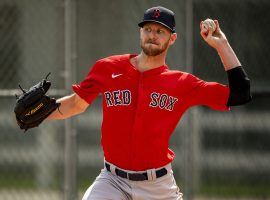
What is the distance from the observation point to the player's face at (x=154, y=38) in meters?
4.89

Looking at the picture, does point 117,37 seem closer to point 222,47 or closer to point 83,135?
point 83,135

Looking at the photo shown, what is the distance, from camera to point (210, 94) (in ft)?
16.1

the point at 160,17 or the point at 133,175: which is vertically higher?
the point at 160,17

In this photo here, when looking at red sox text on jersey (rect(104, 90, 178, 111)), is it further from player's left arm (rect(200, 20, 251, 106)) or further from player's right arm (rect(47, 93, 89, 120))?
player's left arm (rect(200, 20, 251, 106))

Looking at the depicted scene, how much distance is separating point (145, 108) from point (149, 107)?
29 millimetres

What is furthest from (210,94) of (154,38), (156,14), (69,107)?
(69,107)

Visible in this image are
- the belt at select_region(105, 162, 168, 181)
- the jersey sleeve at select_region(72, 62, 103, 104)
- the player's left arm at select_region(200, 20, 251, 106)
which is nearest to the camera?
the player's left arm at select_region(200, 20, 251, 106)

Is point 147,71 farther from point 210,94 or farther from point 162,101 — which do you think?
point 210,94

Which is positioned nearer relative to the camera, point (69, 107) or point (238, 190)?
point (69, 107)

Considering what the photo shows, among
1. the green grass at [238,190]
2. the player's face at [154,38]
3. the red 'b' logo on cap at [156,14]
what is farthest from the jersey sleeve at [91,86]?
the green grass at [238,190]

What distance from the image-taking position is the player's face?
489 centimetres

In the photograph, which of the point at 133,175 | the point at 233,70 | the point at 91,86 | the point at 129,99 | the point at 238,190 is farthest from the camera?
the point at 238,190

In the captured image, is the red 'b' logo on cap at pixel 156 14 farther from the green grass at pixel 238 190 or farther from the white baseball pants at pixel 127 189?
the green grass at pixel 238 190

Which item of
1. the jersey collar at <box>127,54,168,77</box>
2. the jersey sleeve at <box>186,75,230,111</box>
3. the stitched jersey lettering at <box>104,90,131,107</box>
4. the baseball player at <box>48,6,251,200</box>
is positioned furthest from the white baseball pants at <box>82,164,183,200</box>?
the jersey collar at <box>127,54,168,77</box>
